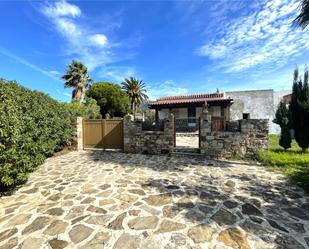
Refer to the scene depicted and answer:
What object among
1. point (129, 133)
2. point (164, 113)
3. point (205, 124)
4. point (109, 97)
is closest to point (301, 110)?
point (205, 124)

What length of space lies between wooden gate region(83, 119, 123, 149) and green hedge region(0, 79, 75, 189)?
1595 millimetres

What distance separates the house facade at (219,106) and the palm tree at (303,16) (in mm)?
11096

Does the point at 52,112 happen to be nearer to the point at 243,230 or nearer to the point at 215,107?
the point at 243,230

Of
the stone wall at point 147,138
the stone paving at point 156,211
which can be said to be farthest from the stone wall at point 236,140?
the stone paving at point 156,211

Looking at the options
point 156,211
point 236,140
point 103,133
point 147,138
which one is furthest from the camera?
point 103,133

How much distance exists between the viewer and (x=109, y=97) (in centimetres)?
2738

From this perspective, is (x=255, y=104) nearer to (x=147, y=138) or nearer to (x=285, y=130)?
(x=285, y=130)

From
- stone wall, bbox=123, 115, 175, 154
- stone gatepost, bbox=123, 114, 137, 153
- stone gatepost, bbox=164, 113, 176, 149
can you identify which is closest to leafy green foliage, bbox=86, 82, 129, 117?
stone gatepost, bbox=123, 114, 137, 153

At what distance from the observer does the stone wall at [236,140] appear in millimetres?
7891

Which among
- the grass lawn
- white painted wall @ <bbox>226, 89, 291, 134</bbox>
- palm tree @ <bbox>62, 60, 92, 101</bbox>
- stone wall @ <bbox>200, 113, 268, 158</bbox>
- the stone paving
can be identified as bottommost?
the stone paving

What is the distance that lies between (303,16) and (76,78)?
2755cm

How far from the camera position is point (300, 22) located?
4.74 meters

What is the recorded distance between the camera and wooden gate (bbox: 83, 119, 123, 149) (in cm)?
1016

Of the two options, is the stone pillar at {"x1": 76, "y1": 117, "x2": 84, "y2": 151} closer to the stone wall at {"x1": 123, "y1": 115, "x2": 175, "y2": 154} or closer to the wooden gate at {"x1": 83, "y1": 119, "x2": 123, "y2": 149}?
the wooden gate at {"x1": 83, "y1": 119, "x2": 123, "y2": 149}
